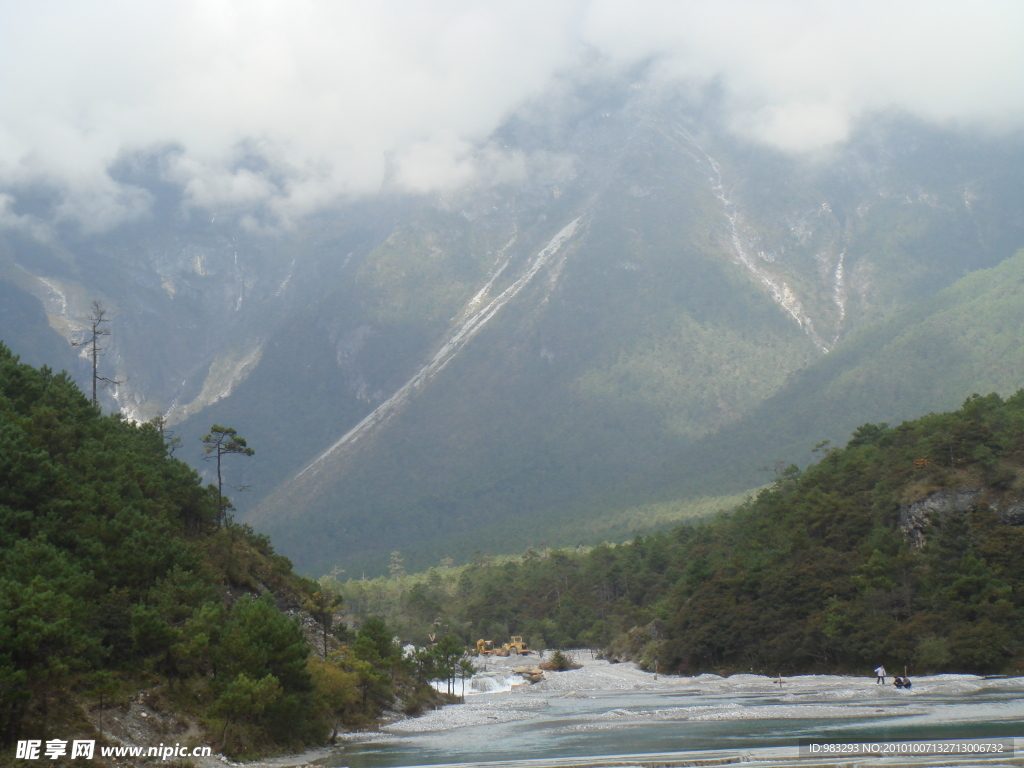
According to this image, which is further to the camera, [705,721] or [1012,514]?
[1012,514]

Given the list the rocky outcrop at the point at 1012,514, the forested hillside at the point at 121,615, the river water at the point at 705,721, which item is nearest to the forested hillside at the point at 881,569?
the rocky outcrop at the point at 1012,514

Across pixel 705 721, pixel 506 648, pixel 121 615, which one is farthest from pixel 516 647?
pixel 121 615

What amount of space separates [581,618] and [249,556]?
122994mm

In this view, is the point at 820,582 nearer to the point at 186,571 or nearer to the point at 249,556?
the point at 249,556

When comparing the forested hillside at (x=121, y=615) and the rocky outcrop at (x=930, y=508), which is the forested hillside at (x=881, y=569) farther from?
the forested hillside at (x=121, y=615)

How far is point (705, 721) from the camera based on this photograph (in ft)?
205

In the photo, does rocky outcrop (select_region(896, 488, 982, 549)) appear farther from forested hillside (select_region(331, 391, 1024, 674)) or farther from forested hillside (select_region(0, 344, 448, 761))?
forested hillside (select_region(0, 344, 448, 761))

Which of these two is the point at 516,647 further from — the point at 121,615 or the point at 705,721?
the point at 121,615

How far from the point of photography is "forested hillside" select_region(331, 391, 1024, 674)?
8519 cm

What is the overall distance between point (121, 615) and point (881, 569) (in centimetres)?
7434

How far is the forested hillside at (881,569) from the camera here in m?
85.2

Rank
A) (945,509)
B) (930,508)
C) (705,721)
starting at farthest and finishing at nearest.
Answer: (930,508)
(945,509)
(705,721)

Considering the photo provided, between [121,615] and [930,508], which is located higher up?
[930,508]

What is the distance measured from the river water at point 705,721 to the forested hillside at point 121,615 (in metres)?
5.22
